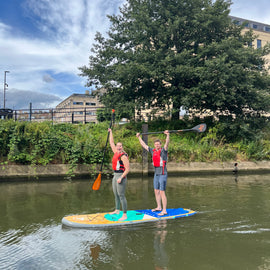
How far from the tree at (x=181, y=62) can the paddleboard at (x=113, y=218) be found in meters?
11.1

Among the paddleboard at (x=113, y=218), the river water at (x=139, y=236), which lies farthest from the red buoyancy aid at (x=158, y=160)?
the river water at (x=139, y=236)

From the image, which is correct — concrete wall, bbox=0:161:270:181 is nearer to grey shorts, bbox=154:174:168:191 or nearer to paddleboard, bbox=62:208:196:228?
grey shorts, bbox=154:174:168:191

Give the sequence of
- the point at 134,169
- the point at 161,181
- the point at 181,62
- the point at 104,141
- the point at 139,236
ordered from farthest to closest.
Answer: the point at 181,62 → the point at 104,141 → the point at 134,169 → the point at 161,181 → the point at 139,236

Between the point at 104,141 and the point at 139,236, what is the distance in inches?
346

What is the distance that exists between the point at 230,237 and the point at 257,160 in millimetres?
12431

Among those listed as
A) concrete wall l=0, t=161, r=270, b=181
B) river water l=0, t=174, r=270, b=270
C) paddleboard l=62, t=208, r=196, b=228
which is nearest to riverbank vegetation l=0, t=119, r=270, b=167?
concrete wall l=0, t=161, r=270, b=181

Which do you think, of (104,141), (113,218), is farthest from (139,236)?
(104,141)

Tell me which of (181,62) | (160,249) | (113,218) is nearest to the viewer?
(160,249)

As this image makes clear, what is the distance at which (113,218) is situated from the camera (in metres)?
6.11

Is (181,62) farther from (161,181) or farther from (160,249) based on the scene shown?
(160,249)

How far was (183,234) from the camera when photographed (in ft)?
17.8

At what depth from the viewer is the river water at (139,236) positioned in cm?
418

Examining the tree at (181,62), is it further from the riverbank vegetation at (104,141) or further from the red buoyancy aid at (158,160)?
the red buoyancy aid at (158,160)

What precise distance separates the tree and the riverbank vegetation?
67.8 inches
